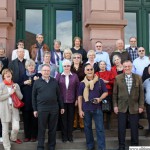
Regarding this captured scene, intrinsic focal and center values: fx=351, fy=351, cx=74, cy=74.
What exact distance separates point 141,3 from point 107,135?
5.46 m

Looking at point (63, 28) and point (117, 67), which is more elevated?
point (63, 28)

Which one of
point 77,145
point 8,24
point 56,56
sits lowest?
point 77,145

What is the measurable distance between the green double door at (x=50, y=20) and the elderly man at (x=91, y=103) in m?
4.10

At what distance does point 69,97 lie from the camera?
7.54 metres

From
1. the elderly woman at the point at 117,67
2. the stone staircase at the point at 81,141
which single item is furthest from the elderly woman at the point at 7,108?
the elderly woman at the point at 117,67

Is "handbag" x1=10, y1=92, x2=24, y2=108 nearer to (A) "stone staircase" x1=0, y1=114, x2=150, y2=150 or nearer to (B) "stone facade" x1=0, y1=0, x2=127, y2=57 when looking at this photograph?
(A) "stone staircase" x1=0, y1=114, x2=150, y2=150

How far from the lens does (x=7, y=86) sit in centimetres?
737

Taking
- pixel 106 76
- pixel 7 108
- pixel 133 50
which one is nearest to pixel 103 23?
pixel 133 50

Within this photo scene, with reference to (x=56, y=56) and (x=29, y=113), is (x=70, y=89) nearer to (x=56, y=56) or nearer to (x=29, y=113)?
(x=29, y=113)

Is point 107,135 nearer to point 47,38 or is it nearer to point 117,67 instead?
point 117,67

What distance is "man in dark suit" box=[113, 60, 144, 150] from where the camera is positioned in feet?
24.4

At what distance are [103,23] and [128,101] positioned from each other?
3.38 m

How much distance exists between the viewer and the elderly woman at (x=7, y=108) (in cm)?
718

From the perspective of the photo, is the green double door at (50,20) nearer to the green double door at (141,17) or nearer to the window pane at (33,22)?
the window pane at (33,22)
